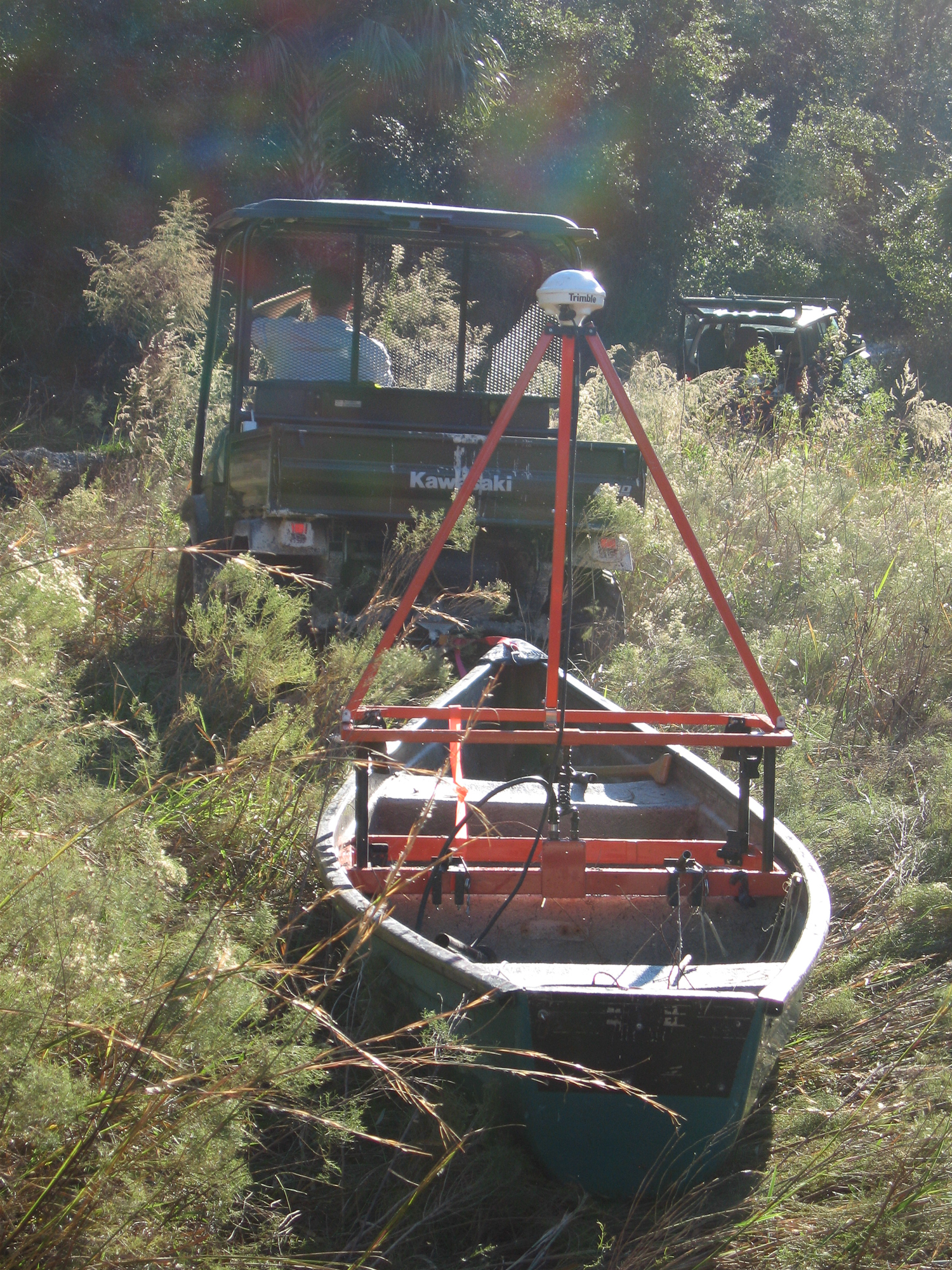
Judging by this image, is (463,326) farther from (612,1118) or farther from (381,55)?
(381,55)

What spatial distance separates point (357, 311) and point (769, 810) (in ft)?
13.8

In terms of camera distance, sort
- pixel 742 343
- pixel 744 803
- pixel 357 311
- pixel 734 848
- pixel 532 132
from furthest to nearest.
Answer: pixel 532 132
pixel 742 343
pixel 357 311
pixel 744 803
pixel 734 848

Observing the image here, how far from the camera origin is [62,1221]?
1.82 meters

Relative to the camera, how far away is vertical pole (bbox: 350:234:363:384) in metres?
6.32

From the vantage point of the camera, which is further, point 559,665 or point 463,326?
point 463,326

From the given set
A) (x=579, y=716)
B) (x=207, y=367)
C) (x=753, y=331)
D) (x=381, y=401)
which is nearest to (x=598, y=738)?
(x=579, y=716)

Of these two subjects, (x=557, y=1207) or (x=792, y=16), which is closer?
(x=557, y=1207)

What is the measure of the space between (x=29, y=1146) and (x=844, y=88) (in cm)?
3575

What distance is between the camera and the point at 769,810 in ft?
10.9

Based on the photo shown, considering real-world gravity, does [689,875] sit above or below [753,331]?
below

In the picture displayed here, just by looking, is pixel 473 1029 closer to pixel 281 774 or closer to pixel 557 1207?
pixel 557 1207

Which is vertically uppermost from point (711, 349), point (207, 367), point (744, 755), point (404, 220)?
point (404, 220)

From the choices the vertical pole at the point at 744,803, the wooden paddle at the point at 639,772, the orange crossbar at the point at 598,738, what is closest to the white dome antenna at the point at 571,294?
the orange crossbar at the point at 598,738

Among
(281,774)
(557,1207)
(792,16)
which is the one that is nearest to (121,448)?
(281,774)
